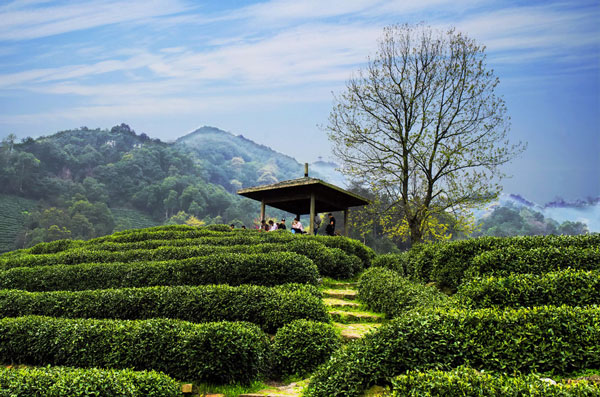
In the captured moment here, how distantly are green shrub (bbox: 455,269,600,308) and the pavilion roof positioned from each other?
10915 millimetres

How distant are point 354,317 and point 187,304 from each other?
10.6 ft

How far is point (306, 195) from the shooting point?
18.3m

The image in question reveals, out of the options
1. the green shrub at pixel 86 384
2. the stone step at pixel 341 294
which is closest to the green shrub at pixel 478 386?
the green shrub at pixel 86 384

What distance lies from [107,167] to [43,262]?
72027mm

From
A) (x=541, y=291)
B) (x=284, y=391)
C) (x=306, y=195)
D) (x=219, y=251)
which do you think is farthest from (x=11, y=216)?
(x=541, y=291)

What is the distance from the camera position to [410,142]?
1873 centimetres

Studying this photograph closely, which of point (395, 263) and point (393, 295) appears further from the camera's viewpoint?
point (395, 263)

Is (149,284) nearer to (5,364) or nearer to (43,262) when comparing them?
(5,364)

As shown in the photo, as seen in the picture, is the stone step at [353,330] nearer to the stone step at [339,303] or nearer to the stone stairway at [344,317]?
the stone stairway at [344,317]

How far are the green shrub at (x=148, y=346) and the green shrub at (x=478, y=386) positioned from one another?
2.76 m

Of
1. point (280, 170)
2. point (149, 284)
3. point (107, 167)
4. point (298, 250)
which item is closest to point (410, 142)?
point (298, 250)

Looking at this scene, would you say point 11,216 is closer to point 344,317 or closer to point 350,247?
point 350,247

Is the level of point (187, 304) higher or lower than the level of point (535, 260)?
lower

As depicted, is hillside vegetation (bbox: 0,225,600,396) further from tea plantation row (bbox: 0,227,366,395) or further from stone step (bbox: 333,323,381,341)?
stone step (bbox: 333,323,381,341)
